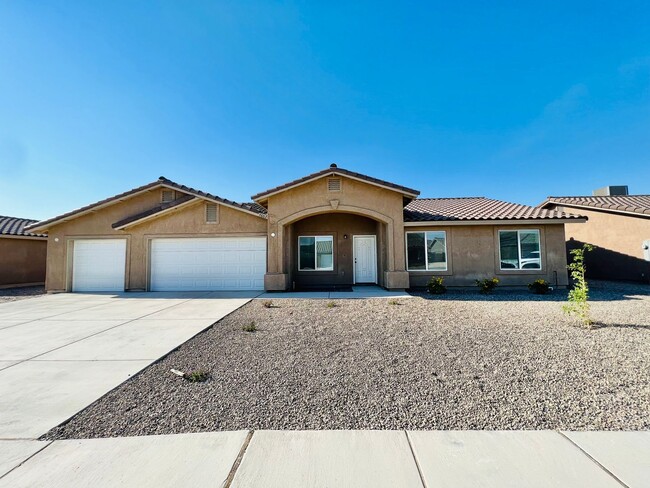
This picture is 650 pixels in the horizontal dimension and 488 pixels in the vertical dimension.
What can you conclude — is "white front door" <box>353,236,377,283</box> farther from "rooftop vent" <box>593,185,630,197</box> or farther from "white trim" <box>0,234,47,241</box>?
"white trim" <box>0,234,47,241</box>

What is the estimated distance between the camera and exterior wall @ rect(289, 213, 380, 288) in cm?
1424

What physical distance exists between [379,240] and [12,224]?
2148 cm

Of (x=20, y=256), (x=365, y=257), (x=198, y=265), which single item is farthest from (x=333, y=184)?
(x=20, y=256)

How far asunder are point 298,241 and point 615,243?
1603 centimetres

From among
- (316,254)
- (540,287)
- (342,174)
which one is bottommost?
(540,287)

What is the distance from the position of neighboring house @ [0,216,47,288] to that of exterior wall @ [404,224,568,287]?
2092 cm

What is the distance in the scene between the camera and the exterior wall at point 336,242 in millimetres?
14242

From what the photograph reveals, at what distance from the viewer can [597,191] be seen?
19.4m

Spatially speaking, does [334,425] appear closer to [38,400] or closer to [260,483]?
[260,483]

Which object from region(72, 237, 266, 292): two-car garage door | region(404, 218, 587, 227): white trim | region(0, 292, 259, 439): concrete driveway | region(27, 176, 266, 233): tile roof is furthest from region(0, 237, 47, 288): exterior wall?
region(404, 218, 587, 227): white trim

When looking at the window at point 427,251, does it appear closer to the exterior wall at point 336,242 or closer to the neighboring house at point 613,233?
the exterior wall at point 336,242

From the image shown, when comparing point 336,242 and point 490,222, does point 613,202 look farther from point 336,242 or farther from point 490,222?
point 336,242

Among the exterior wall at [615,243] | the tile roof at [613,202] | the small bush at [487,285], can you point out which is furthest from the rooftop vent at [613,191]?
the small bush at [487,285]

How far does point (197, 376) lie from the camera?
405 cm
